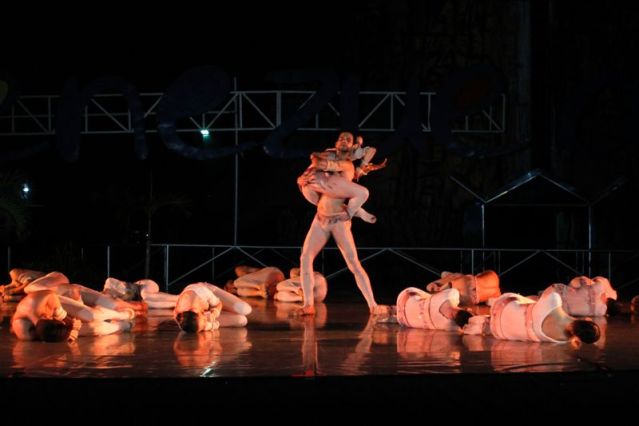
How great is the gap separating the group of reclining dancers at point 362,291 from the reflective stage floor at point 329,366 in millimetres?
155

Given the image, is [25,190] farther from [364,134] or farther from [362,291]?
[362,291]

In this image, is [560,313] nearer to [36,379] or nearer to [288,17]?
[36,379]

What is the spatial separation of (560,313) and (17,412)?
13.4 ft

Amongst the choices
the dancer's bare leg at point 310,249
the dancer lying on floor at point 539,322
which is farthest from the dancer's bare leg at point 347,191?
the dancer lying on floor at point 539,322

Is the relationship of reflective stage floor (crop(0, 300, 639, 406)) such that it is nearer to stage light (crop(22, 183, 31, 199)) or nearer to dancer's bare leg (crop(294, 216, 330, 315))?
dancer's bare leg (crop(294, 216, 330, 315))

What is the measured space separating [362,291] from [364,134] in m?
8.32

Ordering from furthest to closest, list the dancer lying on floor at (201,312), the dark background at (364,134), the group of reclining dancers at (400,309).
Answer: the dark background at (364,134) < the dancer lying on floor at (201,312) < the group of reclining dancers at (400,309)

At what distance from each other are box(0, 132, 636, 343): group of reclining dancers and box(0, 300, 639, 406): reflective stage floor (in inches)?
6.1

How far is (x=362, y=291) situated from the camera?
35.7 feet

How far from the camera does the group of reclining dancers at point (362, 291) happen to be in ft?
27.8

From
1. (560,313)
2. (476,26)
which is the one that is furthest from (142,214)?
(560,313)

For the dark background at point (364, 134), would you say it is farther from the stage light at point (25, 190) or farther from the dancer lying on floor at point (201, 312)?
the dancer lying on floor at point (201, 312)

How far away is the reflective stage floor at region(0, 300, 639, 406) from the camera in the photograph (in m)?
6.46

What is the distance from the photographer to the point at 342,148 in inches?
423
